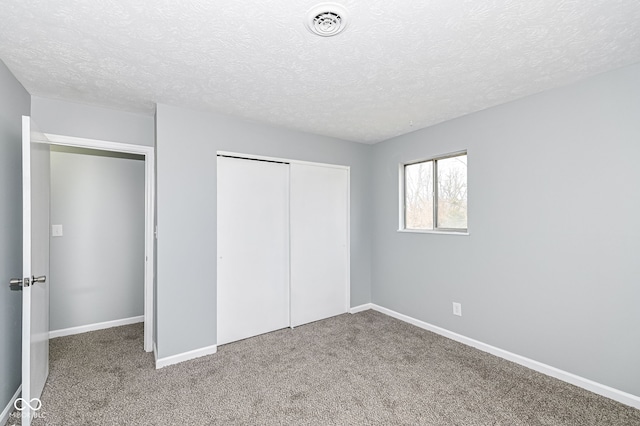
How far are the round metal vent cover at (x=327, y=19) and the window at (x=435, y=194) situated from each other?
2168 millimetres

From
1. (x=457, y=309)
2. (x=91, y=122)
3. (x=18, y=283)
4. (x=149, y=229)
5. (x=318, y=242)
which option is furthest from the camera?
(x=318, y=242)

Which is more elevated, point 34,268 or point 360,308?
point 34,268

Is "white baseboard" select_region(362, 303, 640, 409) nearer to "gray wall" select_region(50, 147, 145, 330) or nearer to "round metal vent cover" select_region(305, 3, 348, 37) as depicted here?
"round metal vent cover" select_region(305, 3, 348, 37)

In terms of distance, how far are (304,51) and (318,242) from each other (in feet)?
7.88

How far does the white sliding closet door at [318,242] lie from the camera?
142 inches

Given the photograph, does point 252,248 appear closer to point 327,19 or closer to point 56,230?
point 56,230

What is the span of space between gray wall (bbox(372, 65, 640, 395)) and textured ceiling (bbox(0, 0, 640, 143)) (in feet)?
0.98

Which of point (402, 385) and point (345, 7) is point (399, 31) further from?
point (402, 385)

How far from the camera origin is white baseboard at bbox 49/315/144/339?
3270 mm

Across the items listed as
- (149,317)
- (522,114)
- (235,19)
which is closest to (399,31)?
(235,19)

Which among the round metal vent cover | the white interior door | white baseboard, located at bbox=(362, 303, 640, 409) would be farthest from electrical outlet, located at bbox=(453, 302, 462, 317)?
the white interior door

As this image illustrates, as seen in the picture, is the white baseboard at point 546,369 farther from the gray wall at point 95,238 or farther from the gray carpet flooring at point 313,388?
the gray wall at point 95,238

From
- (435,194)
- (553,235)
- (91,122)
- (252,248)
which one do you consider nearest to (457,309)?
(553,235)

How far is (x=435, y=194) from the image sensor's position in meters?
3.48
